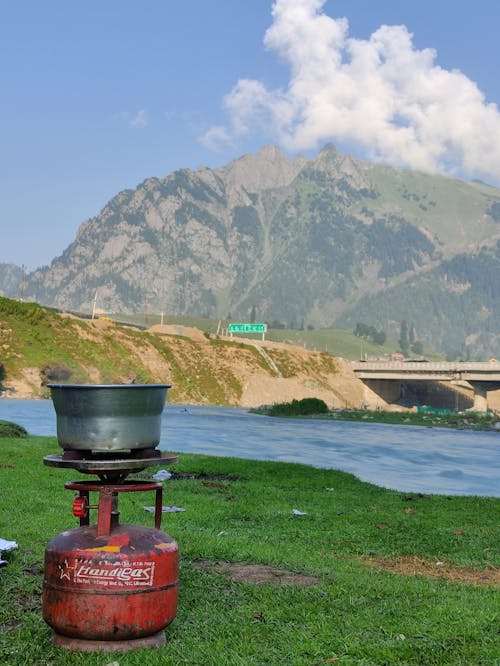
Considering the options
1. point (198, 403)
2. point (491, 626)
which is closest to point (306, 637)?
point (491, 626)

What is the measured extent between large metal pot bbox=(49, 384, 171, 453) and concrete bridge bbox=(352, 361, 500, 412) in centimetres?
13095

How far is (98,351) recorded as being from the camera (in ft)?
452

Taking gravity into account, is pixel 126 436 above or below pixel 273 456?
above

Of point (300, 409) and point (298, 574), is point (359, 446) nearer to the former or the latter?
point (300, 409)

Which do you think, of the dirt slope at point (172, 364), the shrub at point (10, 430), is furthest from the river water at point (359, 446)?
the dirt slope at point (172, 364)

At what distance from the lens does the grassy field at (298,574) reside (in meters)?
8.90

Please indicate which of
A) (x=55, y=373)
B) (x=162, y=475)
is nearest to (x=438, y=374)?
(x=55, y=373)

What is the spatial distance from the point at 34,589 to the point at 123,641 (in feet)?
9.69

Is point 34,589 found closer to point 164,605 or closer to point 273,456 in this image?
point 164,605

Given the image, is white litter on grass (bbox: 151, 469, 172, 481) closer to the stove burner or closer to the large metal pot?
the stove burner

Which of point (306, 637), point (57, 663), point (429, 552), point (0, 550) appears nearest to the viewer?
point (57, 663)

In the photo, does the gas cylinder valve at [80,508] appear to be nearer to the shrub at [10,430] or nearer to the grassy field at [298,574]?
the grassy field at [298,574]

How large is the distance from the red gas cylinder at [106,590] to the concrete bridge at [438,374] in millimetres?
130979

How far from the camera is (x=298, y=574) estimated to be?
13.0 m
